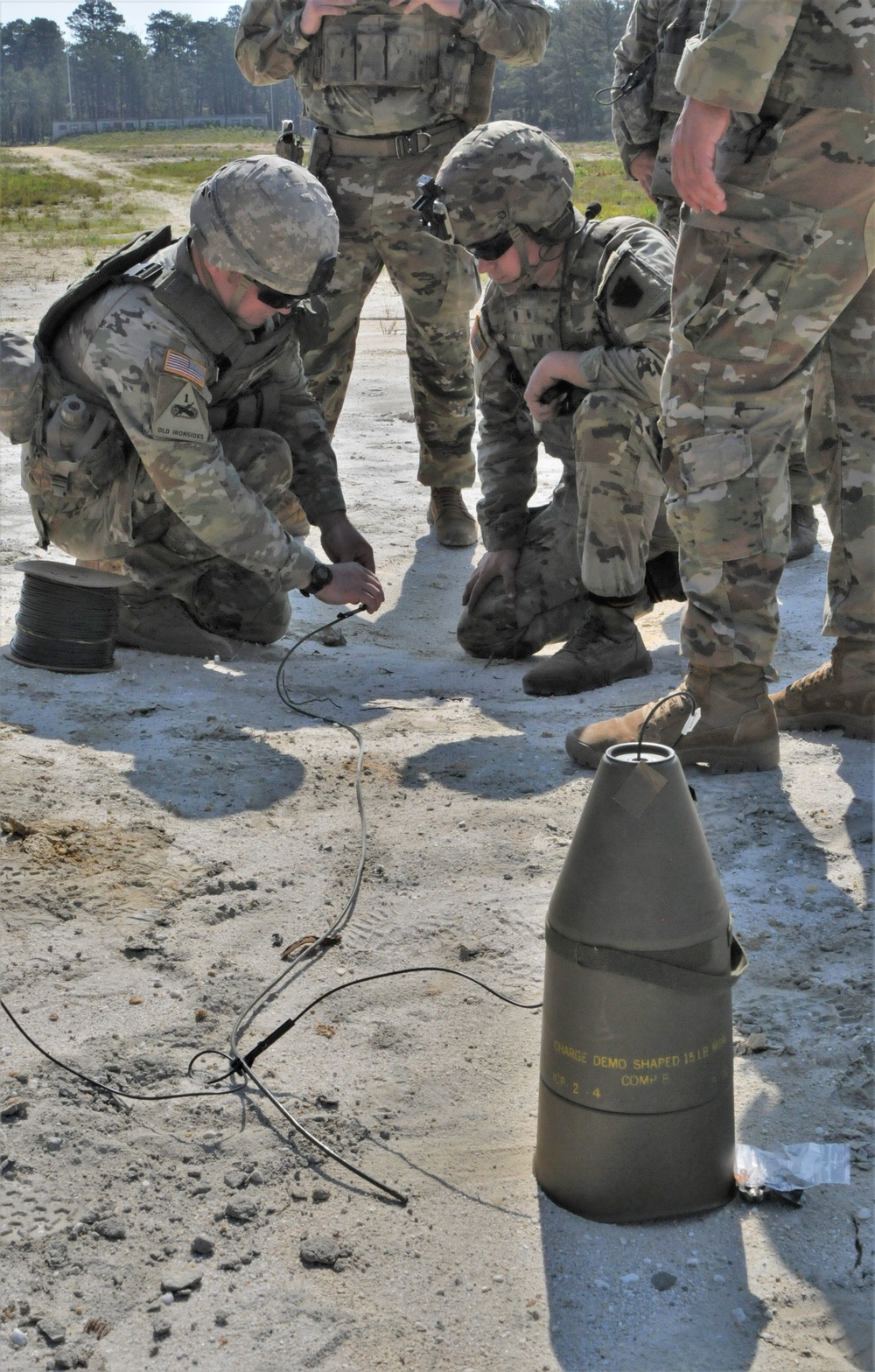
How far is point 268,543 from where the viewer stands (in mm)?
4043

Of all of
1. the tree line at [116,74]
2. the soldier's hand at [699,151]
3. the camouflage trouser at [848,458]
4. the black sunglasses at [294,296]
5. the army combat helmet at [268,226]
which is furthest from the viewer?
the tree line at [116,74]

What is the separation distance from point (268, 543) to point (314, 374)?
69.2 inches

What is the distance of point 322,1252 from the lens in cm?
192

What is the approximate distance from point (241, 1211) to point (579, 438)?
267 centimetres

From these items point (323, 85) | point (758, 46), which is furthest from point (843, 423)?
point (323, 85)

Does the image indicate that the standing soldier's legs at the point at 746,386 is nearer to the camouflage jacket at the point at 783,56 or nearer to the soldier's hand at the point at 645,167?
the camouflage jacket at the point at 783,56

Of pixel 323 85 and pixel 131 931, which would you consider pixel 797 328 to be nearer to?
pixel 131 931

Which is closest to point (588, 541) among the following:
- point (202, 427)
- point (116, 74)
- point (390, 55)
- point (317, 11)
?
point (202, 427)

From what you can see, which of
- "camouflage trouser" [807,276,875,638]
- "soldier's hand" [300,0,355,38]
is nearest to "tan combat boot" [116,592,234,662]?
"camouflage trouser" [807,276,875,638]

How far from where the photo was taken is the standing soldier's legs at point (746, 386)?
9.70 ft

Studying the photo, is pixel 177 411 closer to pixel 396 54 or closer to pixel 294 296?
pixel 294 296

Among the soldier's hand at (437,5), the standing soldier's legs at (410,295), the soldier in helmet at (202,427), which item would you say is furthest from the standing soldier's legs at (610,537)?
the soldier's hand at (437,5)

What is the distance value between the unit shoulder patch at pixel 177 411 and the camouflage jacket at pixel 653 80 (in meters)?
2.24

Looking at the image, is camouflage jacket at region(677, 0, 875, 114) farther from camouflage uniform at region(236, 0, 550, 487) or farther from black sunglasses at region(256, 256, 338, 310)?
camouflage uniform at region(236, 0, 550, 487)
